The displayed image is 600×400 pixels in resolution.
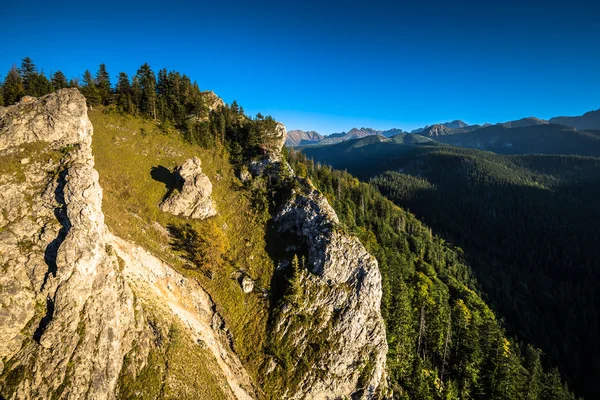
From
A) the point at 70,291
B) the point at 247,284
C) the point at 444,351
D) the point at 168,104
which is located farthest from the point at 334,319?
the point at 168,104

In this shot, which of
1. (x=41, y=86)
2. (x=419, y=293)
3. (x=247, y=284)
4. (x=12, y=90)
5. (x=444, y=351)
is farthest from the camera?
(x=419, y=293)

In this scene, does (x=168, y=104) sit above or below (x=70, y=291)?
above

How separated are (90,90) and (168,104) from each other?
65.6 ft

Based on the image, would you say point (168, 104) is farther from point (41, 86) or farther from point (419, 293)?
point (419, 293)

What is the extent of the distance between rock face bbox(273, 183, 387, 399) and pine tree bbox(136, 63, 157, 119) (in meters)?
62.9

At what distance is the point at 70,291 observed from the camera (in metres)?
31.2

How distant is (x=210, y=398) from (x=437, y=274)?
98009mm

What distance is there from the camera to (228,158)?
7544 centimetres

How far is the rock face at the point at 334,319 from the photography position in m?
44.1

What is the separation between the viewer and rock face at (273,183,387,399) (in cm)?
4406

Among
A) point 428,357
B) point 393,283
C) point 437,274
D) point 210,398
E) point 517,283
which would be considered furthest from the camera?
point 517,283

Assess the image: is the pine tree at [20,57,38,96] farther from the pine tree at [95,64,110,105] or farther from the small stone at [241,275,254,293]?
the small stone at [241,275,254,293]

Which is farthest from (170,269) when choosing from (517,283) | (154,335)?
(517,283)

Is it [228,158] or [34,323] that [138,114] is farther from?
[34,323]
